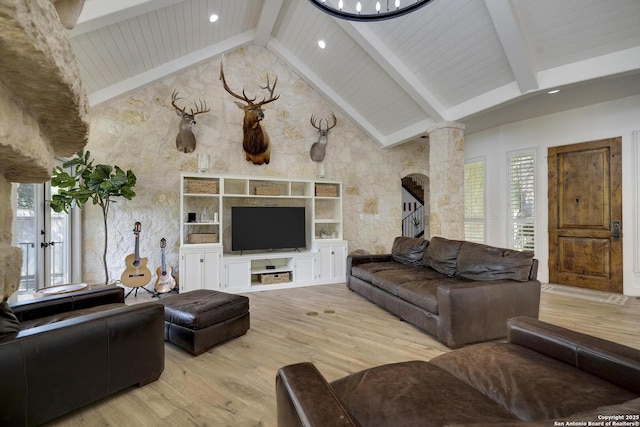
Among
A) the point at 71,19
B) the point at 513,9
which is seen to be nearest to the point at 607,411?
the point at 71,19

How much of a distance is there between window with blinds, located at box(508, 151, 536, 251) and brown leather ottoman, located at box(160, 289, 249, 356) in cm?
502

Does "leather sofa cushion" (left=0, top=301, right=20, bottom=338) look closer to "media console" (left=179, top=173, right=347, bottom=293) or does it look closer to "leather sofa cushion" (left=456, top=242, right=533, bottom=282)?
"media console" (left=179, top=173, right=347, bottom=293)

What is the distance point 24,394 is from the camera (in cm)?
148

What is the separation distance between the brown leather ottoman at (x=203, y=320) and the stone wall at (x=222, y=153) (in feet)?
7.25

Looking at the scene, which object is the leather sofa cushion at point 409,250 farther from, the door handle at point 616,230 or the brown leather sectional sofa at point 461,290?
the door handle at point 616,230

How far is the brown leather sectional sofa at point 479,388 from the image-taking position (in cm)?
102

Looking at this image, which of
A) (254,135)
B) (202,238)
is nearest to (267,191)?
(254,135)

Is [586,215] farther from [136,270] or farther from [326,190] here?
[136,270]

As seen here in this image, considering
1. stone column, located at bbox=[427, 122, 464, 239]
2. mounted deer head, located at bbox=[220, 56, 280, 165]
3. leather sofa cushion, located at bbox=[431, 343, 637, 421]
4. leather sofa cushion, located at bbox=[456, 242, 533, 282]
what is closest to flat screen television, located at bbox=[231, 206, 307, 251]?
mounted deer head, located at bbox=[220, 56, 280, 165]

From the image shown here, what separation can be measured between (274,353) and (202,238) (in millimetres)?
2558

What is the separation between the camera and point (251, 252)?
16.8ft

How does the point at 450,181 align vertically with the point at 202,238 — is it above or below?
above

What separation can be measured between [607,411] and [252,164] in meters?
5.09

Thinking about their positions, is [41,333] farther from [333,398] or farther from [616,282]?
[616,282]
